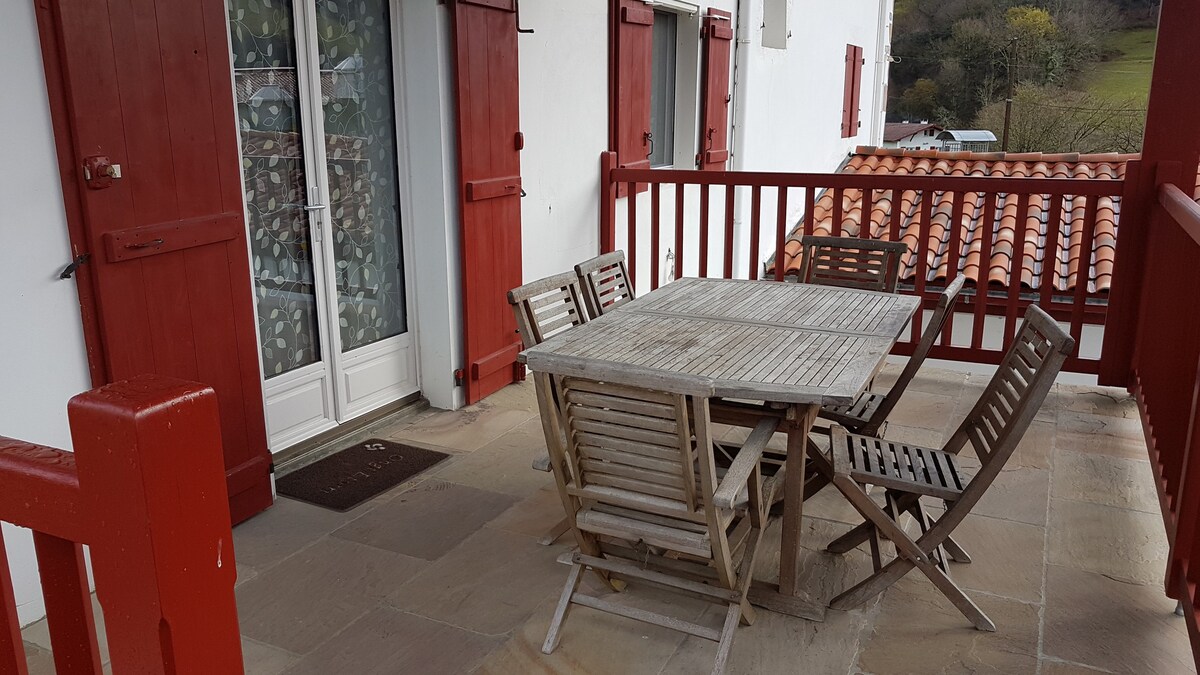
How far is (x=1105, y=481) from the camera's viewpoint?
384 cm

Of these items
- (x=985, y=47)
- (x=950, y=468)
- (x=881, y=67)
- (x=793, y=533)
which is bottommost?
(x=793, y=533)

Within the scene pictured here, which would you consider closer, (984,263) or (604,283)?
(604,283)

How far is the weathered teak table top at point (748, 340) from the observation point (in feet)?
8.25

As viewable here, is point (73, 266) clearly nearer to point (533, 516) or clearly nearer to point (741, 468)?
point (533, 516)

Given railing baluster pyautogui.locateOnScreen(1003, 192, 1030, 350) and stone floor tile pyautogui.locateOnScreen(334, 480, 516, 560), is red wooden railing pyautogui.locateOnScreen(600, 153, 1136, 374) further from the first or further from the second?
stone floor tile pyautogui.locateOnScreen(334, 480, 516, 560)

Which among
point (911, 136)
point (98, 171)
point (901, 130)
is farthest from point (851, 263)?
point (901, 130)

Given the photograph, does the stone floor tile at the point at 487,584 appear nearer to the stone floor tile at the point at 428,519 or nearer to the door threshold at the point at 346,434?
the stone floor tile at the point at 428,519

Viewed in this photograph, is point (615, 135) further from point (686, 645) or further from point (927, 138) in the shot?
point (927, 138)

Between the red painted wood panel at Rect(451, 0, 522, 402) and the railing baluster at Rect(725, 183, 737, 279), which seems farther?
the railing baluster at Rect(725, 183, 737, 279)

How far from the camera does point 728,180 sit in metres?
5.27

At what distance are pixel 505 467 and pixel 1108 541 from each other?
2.41m

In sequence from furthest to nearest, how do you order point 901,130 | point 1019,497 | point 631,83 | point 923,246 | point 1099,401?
point 901,130, point 631,83, point 923,246, point 1099,401, point 1019,497

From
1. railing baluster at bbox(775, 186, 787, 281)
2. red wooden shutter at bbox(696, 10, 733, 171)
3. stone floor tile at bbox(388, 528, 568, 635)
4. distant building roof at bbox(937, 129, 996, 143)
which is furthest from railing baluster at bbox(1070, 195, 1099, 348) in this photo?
distant building roof at bbox(937, 129, 996, 143)

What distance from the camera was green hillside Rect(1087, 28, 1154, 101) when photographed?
72.6 feet
